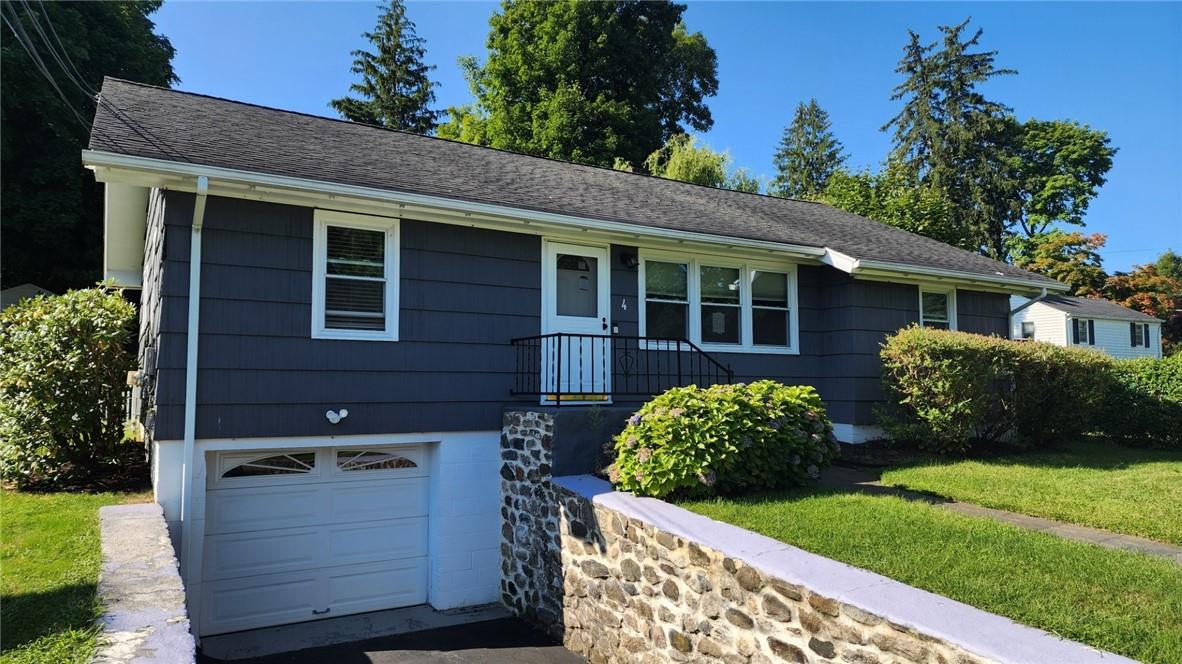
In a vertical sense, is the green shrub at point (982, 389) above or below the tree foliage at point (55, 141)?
below

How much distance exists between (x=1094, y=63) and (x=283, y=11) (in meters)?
12.4

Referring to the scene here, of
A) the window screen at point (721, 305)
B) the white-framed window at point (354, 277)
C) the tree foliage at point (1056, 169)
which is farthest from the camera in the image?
the tree foliage at point (1056, 169)

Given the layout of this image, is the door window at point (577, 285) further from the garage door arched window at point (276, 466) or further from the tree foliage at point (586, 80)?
the tree foliage at point (586, 80)

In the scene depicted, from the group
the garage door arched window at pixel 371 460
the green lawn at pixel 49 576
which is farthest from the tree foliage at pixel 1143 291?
the green lawn at pixel 49 576

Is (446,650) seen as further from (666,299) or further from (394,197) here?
(666,299)

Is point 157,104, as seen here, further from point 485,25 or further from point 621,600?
point 485,25

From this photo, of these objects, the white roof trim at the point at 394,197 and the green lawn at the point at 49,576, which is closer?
the green lawn at the point at 49,576

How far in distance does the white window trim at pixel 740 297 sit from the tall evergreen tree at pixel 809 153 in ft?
99.8

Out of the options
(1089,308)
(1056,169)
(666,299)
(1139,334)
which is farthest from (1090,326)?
(666,299)

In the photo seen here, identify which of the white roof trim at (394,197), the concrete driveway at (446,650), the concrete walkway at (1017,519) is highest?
the white roof trim at (394,197)

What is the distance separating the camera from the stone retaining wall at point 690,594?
3023 millimetres

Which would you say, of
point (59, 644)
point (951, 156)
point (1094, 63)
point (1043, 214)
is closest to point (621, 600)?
point (59, 644)

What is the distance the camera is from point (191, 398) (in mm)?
5941

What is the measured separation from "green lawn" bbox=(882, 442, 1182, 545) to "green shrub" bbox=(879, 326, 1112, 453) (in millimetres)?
524
